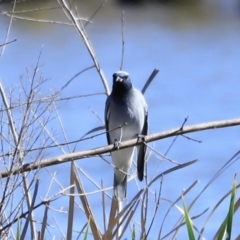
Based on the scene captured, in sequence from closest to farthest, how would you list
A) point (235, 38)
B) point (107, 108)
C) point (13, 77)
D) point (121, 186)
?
point (121, 186)
point (107, 108)
point (13, 77)
point (235, 38)

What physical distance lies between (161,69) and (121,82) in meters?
9.25

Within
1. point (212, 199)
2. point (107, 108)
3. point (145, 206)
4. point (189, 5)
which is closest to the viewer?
point (145, 206)

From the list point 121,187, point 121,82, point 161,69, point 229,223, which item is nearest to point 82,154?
point 229,223

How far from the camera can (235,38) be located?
50.8 ft

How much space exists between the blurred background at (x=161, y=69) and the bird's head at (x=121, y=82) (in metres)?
2.11

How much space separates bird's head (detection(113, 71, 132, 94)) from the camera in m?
4.04

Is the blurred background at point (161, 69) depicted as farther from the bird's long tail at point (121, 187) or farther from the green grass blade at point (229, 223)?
the green grass blade at point (229, 223)

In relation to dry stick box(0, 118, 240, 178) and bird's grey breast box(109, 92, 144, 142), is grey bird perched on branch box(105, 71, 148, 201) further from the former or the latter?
dry stick box(0, 118, 240, 178)

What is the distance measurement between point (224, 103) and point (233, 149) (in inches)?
71.3

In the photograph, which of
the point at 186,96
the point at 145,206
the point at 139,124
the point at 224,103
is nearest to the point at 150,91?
the point at 186,96

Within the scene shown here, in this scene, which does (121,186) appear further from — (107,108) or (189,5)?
(189,5)

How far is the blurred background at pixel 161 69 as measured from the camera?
26.7 ft

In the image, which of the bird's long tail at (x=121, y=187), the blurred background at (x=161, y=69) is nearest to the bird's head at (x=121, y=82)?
the bird's long tail at (x=121, y=187)

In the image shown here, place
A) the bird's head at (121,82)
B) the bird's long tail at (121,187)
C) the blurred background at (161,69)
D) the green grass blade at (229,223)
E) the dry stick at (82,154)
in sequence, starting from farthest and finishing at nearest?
the blurred background at (161,69), the bird's head at (121,82), the bird's long tail at (121,187), the dry stick at (82,154), the green grass blade at (229,223)
